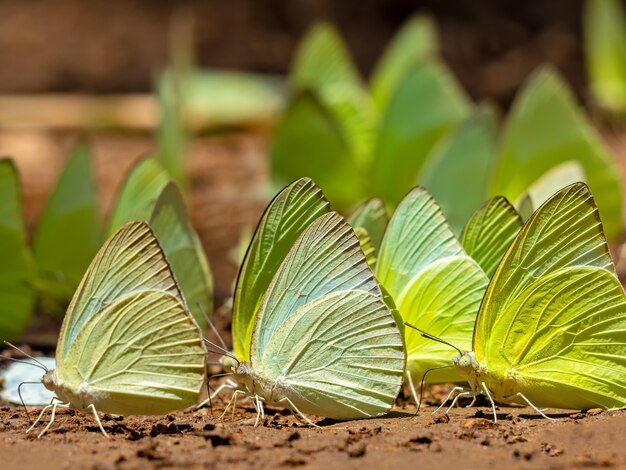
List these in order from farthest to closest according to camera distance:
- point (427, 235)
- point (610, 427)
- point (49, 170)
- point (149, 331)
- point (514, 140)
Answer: point (49, 170)
point (514, 140)
point (427, 235)
point (149, 331)
point (610, 427)

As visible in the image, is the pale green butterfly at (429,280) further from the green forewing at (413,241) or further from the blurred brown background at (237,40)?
the blurred brown background at (237,40)

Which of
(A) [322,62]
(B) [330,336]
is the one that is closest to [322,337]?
(B) [330,336]

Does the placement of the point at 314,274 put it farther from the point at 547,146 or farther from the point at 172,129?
the point at 172,129

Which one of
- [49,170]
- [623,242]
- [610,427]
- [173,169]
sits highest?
[49,170]

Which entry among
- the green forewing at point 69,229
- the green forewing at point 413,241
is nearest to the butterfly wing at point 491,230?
the green forewing at point 413,241

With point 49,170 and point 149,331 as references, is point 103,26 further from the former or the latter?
point 149,331

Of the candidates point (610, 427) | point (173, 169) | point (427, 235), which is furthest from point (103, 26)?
point (610, 427)

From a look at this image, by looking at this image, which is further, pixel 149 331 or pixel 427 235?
pixel 427 235
